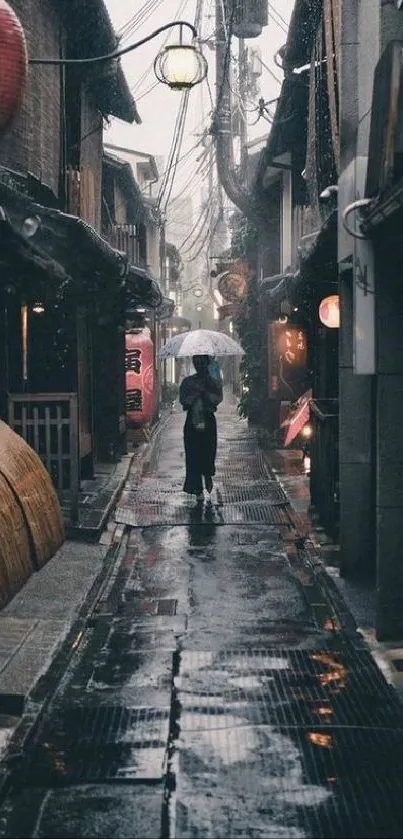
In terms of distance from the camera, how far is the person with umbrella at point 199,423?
18.5 meters

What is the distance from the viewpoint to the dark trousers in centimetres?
1844

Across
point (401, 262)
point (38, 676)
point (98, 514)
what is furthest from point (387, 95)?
point (98, 514)

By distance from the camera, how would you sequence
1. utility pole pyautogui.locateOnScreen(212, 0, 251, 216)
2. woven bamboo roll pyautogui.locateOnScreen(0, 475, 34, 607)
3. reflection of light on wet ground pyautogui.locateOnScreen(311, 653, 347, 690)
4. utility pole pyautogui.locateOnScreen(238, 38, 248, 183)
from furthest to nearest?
utility pole pyautogui.locateOnScreen(238, 38, 248, 183) → utility pole pyautogui.locateOnScreen(212, 0, 251, 216) → woven bamboo roll pyautogui.locateOnScreen(0, 475, 34, 607) → reflection of light on wet ground pyautogui.locateOnScreen(311, 653, 347, 690)

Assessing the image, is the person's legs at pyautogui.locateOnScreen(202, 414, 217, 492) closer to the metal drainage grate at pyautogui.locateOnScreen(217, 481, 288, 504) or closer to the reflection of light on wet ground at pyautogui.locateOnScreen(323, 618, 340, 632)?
the metal drainage grate at pyautogui.locateOnScreen(217, 481, 288, 504)

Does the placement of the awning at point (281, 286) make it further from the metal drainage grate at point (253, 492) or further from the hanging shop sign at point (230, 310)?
the metal drainage grate at point (253, 492)

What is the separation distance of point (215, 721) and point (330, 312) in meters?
9.28

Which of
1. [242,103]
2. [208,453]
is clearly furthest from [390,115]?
[242,103]

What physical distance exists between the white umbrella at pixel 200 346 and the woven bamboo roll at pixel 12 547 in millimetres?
7154

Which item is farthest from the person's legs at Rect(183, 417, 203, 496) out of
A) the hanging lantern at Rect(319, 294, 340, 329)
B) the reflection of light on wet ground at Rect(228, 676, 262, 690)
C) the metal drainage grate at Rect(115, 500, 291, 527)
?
the reflection of light on wet ground at Rect(228, 676, 262, 690)

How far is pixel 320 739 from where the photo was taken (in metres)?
7.12

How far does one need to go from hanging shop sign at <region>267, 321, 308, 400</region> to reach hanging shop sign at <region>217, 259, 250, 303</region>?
684cm

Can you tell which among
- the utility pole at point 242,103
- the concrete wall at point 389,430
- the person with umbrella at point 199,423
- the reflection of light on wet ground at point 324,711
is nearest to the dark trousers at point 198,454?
the person with umbrella at point 199,423

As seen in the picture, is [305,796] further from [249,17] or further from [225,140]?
[225,140]

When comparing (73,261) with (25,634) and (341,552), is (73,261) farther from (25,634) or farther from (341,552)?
(25,634)
